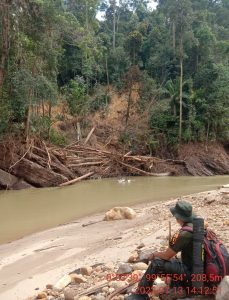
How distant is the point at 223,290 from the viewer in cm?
365

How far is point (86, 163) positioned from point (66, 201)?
7.17 m

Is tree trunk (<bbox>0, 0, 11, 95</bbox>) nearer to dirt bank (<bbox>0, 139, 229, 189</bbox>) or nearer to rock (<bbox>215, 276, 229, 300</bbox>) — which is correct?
dirt bank (<bbox>0, 139, 229, 189</bbox>)

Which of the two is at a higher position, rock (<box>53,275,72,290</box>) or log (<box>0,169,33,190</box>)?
rock (<box>53,275,72,290</box>)

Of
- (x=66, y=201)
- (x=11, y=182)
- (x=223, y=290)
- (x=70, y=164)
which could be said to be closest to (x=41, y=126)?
(x=70, y=164)

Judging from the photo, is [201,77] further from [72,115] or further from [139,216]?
[139,216]

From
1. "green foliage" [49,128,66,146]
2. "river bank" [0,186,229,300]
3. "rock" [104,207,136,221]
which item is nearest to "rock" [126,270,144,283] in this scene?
"river bank" [0,186,229,300]

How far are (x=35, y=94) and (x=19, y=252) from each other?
11987mm

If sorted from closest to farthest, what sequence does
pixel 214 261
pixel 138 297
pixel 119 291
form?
pixel 214 261, pixel 138 297, pixel 119 291

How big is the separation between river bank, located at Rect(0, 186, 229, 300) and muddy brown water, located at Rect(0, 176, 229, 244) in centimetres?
103

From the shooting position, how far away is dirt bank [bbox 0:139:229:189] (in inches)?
693

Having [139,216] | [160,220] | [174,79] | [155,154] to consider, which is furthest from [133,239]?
[174,79]

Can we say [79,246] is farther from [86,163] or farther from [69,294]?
[86,163]

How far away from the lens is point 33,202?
1372cm

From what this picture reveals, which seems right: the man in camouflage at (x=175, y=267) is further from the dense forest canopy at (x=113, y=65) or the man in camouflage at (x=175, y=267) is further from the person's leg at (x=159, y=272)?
the dense forest canopy at (x=113, y=65)
